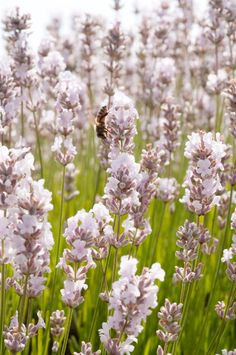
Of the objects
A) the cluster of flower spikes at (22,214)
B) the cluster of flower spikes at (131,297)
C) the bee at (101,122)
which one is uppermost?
the bee at (101,122)

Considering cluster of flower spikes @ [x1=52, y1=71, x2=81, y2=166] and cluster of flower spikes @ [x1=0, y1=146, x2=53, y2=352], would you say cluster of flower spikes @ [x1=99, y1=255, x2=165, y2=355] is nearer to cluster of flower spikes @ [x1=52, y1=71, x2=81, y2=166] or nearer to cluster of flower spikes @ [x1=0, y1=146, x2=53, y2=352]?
cluster of flower spikes @ [x1=0, y1=146, x2=53, y2=352]

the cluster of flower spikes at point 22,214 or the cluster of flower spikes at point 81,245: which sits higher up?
the cluster of flower spikes at point 22,214

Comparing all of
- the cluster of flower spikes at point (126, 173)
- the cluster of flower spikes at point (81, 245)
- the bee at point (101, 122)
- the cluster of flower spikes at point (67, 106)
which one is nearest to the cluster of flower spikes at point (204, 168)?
the cluster of flower spikes at point (126, 173)

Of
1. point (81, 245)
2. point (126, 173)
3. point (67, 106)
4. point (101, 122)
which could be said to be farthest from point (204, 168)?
point (101, 122)

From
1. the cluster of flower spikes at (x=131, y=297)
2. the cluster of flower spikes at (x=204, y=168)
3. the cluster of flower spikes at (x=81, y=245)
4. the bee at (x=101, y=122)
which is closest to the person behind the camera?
the cluster of flower spikes at (x=131, y=297)

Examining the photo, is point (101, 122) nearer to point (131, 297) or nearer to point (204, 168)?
point (204, 168)

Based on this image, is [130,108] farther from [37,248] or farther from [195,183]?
[37,248]

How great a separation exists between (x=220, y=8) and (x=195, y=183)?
1.85m

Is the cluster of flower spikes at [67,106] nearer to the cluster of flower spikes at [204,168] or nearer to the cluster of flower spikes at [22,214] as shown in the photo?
the cluster of flower spikes at [204,168]

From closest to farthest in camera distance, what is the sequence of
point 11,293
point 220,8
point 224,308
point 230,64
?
point 224,308
point 11,293
point 220,8
point 230,64

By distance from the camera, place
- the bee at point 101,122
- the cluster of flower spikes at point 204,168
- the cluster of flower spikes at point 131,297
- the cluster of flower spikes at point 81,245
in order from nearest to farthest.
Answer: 1. the cluster of flower spikes at point 131,297
2. the cluster of flower spikes at point 81,245
3. the cluster of flower spikes at point 204,168
4. the bee at point 101,122

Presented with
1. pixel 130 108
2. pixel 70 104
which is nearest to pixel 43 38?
pixel 70 104

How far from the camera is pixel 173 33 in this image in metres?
5.35

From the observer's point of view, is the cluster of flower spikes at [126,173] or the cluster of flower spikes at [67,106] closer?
the cluster of flower spikes at [126,173]
